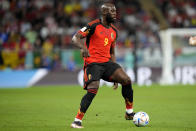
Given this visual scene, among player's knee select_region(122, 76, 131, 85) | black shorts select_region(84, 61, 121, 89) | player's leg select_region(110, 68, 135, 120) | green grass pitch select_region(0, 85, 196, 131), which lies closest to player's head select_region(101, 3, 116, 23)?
black shorts select_region(84, 61, 121, 89)

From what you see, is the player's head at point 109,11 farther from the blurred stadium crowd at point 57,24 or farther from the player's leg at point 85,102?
the blurred stadium crowd at point 57,24

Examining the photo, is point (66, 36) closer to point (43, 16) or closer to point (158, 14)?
point (43, 16)

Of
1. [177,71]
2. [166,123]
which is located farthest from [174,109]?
[177,71]

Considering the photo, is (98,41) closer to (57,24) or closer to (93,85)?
(93,85)

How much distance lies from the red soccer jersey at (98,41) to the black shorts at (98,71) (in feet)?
0.28

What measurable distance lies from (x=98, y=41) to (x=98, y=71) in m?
0.56

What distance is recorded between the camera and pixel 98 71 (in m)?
8.56

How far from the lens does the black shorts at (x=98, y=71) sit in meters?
8.50

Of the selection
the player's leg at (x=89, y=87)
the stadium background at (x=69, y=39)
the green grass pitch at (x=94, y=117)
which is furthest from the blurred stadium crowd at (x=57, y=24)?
the player's leg at (x=89, y=87)

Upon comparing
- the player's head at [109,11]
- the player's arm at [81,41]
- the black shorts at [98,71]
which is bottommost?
the black shorts at [98,71]

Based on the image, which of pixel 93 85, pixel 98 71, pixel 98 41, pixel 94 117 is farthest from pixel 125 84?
pixel 94 117

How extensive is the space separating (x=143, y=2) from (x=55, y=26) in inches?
202

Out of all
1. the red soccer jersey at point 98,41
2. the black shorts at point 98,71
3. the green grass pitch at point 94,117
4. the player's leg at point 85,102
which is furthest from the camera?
the red soccer jersey at point 98,41

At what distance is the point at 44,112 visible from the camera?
37.7ft
